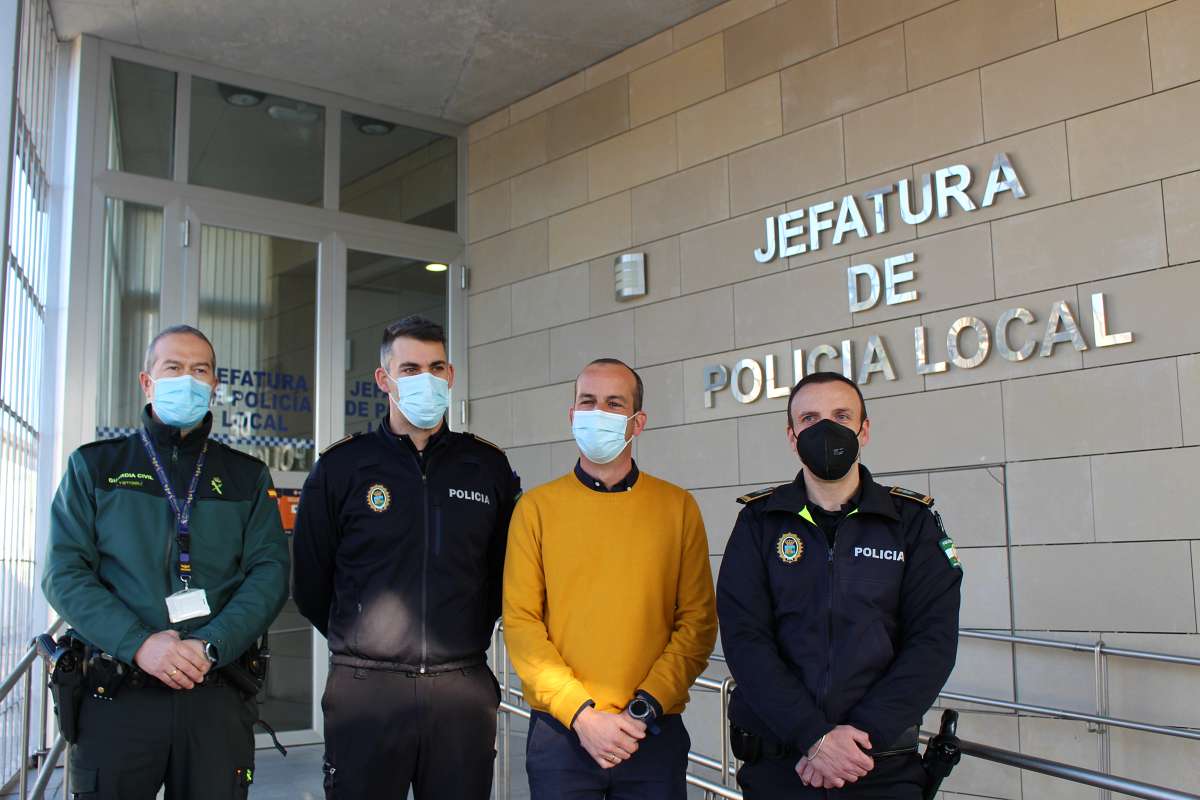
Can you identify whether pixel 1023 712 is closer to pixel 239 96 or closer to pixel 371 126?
pixel 371 126

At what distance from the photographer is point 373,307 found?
739cm

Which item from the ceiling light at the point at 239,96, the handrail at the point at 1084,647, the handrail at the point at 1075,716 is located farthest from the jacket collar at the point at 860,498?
the ceiling light at the point at 239,96

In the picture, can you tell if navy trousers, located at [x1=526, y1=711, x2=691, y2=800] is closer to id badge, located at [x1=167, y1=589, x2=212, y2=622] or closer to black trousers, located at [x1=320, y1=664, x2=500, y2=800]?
black trousers, located at [x1=320, y1=664, x2=500, y2=800]

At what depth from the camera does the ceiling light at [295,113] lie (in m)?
7.23

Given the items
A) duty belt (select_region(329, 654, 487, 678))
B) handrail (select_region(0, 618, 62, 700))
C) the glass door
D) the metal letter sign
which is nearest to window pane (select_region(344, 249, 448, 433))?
the glass door

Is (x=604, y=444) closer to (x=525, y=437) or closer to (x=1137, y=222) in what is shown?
(x=1137, y=222)

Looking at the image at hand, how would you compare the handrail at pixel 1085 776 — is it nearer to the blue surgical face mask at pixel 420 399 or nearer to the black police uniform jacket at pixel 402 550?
the black police uniform jacket at pixel 402 550

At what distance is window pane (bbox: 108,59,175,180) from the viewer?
21.7 ft

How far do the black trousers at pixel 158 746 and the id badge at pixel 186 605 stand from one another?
0.54 ft

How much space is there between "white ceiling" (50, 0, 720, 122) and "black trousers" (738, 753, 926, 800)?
4.87m

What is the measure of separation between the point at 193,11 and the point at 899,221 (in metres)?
4.13

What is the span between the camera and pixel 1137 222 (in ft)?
14.4

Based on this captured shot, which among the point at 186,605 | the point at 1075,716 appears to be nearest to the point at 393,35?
the point at 186,605

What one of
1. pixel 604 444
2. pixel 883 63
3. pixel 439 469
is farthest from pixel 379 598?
pixel 883 63
